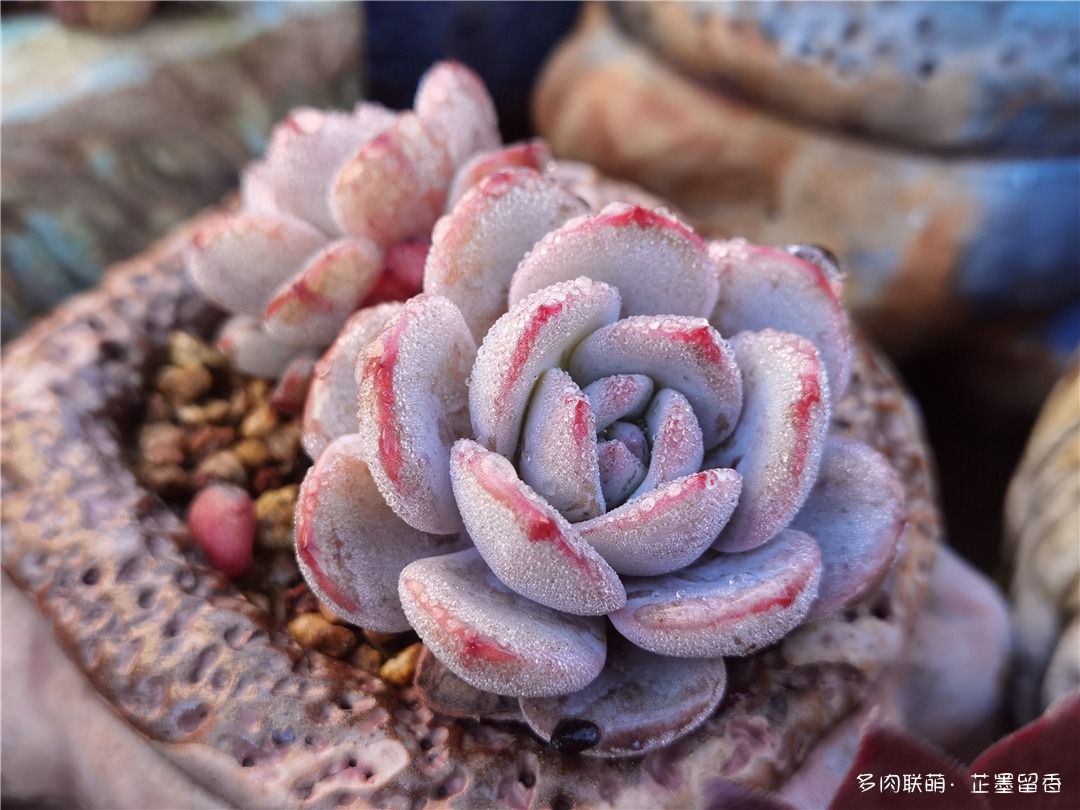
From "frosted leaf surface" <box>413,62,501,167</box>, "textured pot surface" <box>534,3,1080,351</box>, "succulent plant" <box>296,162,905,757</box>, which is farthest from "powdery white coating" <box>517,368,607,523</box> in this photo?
"textured pot surface" <box>534,3,1080,351</box>

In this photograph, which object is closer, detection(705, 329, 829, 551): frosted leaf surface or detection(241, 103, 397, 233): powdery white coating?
detection(705, 329, 829, 551): frosted leaf surface

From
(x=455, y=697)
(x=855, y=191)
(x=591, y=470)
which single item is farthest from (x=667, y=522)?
(x=855, y=191)

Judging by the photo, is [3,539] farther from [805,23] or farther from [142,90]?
[805,23]

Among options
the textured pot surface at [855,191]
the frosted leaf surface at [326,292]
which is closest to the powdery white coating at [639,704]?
the frosted leaf surface at [326,292]

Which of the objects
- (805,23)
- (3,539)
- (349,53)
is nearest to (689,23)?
(805,23)

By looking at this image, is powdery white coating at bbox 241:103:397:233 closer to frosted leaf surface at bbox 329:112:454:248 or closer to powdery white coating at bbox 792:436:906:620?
frosted leaf surface at bbox 329:112:454:248

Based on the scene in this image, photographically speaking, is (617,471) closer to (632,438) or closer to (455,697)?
(632,438)
